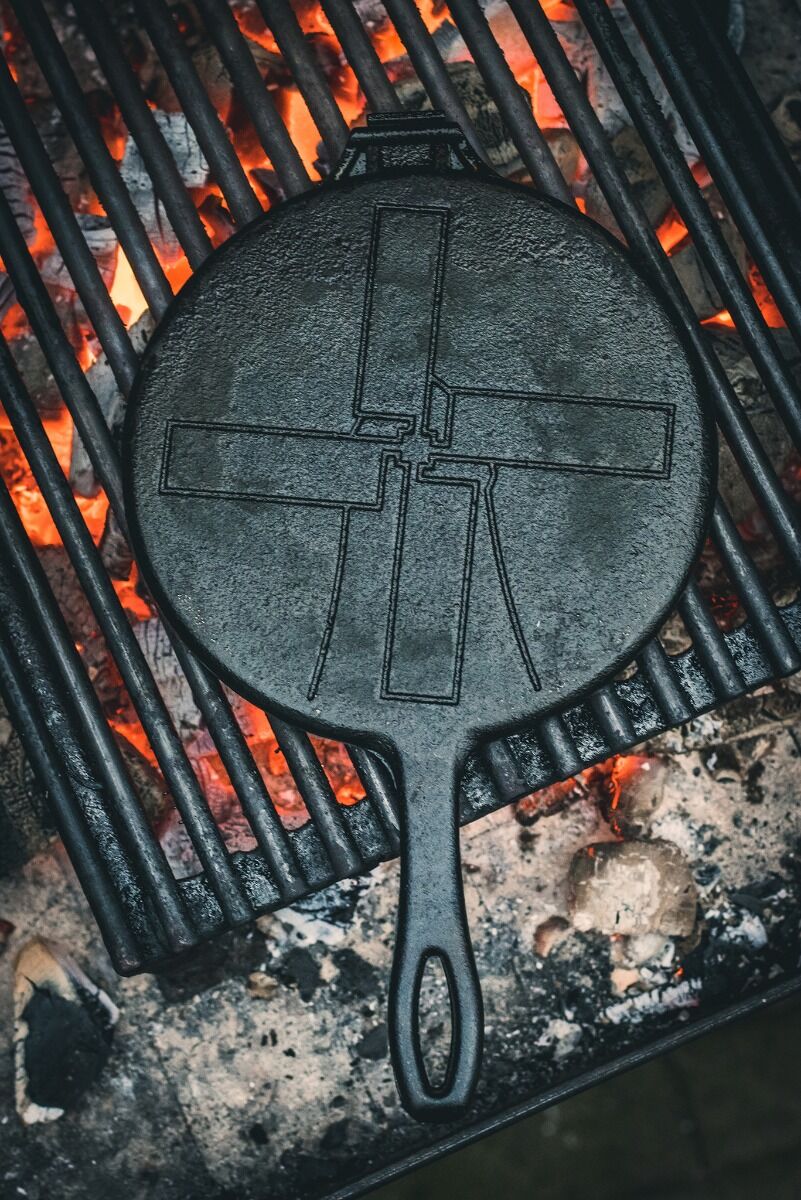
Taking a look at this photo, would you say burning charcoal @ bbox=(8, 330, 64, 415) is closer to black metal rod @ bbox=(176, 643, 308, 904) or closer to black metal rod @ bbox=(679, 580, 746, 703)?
black metal rod @ bbox=(176, 643, 308, 904)

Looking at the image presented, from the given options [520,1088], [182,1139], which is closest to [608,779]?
[520,1088]

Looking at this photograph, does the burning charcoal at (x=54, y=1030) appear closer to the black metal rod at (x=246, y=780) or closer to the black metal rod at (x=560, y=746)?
the black metal rod at (x=246, y=780)

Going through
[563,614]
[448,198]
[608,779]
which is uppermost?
[448,198]

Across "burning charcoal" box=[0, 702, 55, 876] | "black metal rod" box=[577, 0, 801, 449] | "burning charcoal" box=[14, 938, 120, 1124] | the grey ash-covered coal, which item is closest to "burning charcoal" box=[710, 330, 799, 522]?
"black metal rod" box=[577, 0, 801, 449]

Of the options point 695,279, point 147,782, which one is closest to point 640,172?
point 695,279

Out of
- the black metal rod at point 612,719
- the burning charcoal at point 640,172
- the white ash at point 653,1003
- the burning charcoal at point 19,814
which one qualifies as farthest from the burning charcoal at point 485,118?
the white ash at point 653,1003

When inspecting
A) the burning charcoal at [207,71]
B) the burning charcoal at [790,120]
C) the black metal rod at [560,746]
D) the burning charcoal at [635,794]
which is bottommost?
the burning charcoal at [635,794]

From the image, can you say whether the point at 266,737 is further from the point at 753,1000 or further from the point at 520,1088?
the point at 753,1000
